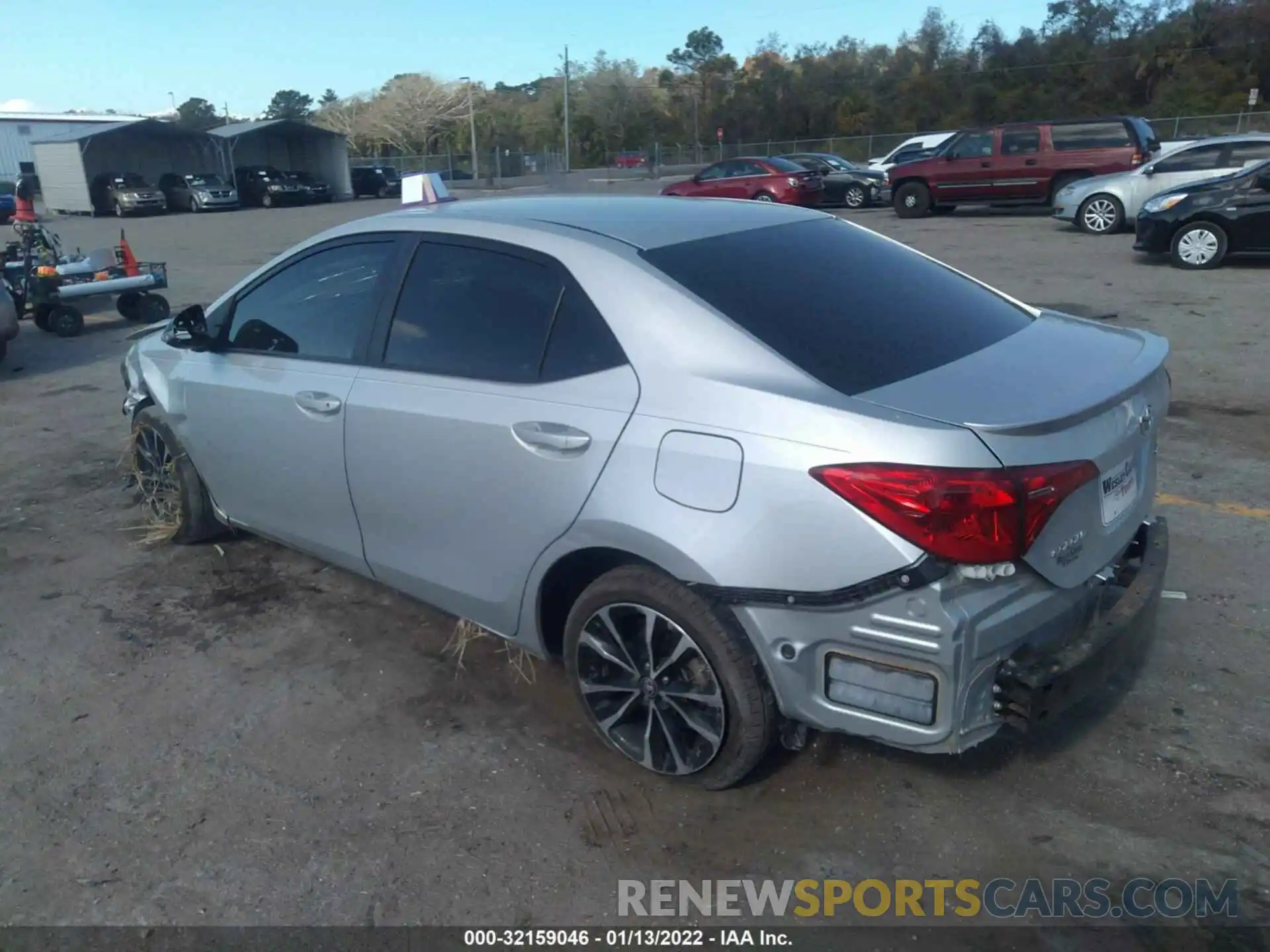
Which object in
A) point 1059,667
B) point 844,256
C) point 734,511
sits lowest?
point 1059,667

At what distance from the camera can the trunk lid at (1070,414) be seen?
2639 mm

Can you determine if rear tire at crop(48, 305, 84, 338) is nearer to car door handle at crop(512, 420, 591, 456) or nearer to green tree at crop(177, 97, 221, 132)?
car door handle at crop(512, 420, 591, 456)

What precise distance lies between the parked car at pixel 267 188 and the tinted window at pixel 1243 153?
33.3m

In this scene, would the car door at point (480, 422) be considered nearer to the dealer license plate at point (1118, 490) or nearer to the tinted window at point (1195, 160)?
the dealer license plate at point (1118, 490)

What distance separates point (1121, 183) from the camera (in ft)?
54.3

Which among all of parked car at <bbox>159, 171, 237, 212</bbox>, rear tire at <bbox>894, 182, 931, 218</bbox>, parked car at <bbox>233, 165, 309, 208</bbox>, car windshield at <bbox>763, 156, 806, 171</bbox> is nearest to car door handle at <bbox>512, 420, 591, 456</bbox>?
rear tire at <bbox>894, 182, 931, 218</bbox>

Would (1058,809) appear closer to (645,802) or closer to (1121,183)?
(645,802)

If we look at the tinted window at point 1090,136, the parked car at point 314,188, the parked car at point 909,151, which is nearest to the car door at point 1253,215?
the tinted window at point 1090,136

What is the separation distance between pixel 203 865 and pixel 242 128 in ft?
154

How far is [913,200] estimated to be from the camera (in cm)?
2217

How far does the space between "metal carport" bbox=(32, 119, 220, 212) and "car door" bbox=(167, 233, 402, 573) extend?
132ft

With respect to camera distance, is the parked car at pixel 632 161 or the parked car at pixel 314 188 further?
the parked car at pixel 632 161

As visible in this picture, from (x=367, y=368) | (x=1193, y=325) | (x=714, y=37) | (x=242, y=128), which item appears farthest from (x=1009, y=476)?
(x=714, y=37)

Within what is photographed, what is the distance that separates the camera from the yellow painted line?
5145 mm
